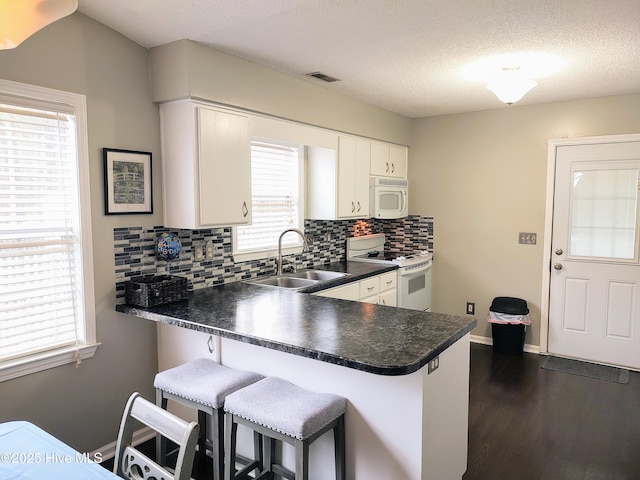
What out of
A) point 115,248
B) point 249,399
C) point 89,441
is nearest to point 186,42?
point 115,248

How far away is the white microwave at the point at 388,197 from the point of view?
14.8ft

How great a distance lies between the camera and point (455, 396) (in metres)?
2.18

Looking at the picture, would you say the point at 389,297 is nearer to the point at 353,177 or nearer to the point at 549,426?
the point at 353,177

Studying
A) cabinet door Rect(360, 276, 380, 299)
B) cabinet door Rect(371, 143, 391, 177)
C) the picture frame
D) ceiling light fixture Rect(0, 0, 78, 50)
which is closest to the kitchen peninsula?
the picture frame

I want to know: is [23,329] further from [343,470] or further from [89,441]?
[343,470]

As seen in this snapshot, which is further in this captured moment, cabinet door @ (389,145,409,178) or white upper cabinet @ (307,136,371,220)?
cabinet door @ (389,145,409,178)

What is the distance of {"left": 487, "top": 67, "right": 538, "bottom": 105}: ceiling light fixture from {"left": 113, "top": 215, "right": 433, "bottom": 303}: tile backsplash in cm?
189

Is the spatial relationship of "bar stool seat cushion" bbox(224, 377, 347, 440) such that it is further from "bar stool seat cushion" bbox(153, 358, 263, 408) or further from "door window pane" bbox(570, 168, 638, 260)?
"door window pane" bbox(570, 168, 638, 260)

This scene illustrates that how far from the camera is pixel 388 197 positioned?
4676 millimetres

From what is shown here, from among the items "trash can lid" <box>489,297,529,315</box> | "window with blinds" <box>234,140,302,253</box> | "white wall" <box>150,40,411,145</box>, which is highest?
"white wall" <box>150,40,411,145</box>

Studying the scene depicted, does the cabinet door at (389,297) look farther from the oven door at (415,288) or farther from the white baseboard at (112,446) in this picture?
the white baseboard at (112,446)

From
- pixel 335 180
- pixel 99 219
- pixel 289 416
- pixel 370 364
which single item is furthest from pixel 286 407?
pixel 335 180

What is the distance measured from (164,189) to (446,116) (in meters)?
3.20

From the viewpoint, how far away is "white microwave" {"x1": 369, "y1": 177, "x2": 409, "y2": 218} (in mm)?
4496
